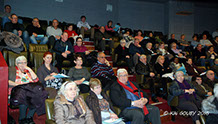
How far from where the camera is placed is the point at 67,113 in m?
1.92

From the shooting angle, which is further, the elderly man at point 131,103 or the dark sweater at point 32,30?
the dark sweater at point 32,30

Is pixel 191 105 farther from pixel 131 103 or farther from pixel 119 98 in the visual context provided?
pixel 119 98

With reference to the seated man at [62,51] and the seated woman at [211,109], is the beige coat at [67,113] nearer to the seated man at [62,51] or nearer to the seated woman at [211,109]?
the seated woman at [211,109]

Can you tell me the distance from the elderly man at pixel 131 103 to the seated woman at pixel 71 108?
1.81 feet

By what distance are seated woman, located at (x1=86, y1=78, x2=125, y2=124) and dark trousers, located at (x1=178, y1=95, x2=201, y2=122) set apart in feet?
4.67

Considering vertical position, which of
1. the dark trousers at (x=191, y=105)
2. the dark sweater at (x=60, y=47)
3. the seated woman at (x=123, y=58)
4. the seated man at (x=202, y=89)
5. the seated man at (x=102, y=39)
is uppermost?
the seated man at (x=102, y=39)

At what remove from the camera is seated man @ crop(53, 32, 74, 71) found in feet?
13.1

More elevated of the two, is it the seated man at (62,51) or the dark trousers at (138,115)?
the seated man at (62,51)

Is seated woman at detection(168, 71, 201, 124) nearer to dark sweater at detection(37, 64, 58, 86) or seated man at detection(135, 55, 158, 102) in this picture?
seated man at detection(135, 55, 158, 102)

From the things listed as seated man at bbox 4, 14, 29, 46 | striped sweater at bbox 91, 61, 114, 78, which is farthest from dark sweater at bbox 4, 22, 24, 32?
striped sweater at bbox 91, 61, 114, 78

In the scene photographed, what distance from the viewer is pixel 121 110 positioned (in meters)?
2.47

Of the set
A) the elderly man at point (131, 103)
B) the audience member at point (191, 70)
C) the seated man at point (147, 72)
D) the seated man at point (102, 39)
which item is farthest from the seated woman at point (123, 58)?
the elderly man at point (131, 103)

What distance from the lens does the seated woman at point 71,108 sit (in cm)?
189

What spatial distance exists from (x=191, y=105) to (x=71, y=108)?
2082 mm
